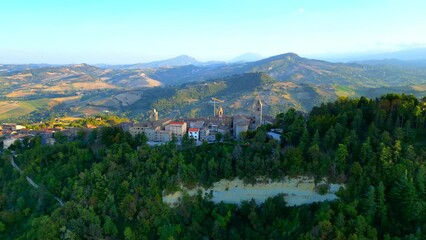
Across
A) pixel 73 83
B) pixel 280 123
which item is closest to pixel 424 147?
pixel 280 123

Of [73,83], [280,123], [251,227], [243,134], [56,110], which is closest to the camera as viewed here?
[251,227]

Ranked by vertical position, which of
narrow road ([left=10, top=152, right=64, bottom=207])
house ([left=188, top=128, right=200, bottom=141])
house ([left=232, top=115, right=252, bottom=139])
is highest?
house ([left=232, top=115, right=252, bottom=139])

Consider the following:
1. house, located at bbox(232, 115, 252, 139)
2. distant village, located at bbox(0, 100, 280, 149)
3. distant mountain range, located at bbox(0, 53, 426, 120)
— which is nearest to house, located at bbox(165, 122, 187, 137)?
distant village, located at bbox(0, 100, 280, 149)

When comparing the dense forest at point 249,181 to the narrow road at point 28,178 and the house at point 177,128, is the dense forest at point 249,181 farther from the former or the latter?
the house at point 177,128

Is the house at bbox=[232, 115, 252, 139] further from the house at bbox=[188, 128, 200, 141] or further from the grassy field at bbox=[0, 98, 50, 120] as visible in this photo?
the grassy field at bbox=[0, 98, 50, 120]

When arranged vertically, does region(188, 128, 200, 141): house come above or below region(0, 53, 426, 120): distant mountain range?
above

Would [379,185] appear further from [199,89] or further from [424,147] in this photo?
[199,89]

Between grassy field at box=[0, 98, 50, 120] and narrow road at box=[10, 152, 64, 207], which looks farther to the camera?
grassy field at box=[0, 98, 50, 120]

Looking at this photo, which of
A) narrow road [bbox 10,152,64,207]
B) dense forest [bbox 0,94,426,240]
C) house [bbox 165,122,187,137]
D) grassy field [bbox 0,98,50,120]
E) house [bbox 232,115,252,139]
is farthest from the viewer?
grassy field [bbox 0,98,50,120]

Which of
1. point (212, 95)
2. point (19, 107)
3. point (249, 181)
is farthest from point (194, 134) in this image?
point (19, 107)
